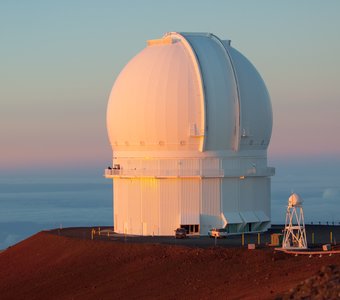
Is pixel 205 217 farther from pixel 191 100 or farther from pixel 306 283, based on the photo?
pixel 306 283

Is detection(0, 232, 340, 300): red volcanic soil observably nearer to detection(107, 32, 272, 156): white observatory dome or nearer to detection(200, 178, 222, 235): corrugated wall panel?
detection(200, 178, 222, 235): corrugated wall panel

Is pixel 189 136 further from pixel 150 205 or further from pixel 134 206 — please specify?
pixel 134 206

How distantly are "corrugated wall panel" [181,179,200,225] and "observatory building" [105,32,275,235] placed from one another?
5cm

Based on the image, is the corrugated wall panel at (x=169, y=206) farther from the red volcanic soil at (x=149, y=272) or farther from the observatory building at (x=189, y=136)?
the red volcanic soil at (x=149, y=272)

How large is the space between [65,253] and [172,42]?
547 inches

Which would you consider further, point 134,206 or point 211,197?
point 134,206

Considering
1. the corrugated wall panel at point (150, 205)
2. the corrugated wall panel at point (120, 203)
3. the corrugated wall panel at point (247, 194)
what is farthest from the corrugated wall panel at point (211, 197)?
the corrugated wall panel at point (120, 203)

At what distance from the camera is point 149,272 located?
36.7 meters

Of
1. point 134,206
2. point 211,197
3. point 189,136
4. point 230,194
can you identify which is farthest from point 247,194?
point 134,206

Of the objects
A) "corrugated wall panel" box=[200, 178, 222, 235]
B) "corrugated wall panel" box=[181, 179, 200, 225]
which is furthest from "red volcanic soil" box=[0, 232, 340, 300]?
"corrugated wall panel" box=[200, 178, 222, 235]

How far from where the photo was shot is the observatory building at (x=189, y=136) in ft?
152

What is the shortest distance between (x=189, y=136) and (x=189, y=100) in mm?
1925

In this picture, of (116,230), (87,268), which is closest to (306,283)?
(87,268)

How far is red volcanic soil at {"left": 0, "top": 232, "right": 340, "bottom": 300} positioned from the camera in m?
32.3
